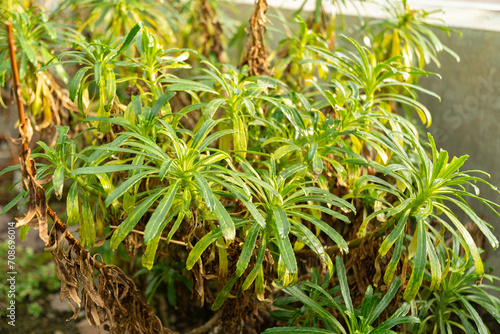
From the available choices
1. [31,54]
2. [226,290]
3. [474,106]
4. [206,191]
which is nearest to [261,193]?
[206,191]

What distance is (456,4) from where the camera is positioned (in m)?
2.51

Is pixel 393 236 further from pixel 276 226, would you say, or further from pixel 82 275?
pixel 82 275

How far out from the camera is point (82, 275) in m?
1.30

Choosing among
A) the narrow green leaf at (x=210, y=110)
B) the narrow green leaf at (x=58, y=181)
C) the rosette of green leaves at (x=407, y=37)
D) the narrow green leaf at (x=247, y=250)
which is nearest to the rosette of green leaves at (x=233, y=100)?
the narrow green leaf at (x=210, y=110)


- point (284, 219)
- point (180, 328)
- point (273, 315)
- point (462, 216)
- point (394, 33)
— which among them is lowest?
point (180, 328)

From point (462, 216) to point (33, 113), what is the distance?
1.98 metres

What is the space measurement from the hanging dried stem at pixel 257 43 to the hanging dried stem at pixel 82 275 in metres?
0.92

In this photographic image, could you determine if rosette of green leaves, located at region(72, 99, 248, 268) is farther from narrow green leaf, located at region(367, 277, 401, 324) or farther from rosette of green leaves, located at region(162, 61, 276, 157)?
narrow green leaf, located at region(367, 277, 401, 324)

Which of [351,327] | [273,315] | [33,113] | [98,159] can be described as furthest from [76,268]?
[33,113]

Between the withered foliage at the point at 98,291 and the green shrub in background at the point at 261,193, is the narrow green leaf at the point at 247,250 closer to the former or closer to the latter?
the green shrub in background at the point at 261,193

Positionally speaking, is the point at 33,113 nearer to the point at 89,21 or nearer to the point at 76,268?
the point at 89,21

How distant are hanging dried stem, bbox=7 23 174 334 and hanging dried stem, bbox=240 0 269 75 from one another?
92cm

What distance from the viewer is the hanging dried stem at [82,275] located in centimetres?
113

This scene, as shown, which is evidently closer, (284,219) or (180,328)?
(284,219)
